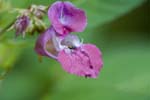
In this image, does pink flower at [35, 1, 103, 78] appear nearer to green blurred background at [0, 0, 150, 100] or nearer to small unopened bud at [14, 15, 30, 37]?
small unopened bud at [14, 15, 30, 37]

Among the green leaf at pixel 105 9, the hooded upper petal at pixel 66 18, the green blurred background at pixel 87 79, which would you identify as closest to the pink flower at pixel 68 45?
the hooded upper petal at pixel 66 18

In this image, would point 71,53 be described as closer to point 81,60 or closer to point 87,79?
point 81,60

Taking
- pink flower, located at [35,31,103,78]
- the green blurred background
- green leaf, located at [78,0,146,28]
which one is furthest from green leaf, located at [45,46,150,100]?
pink flower, located at [35,31,103,78]

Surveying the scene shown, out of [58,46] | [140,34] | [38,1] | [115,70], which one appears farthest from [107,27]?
[58,46]

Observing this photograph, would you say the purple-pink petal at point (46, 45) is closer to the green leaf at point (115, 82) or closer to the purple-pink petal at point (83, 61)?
the purple-pink petal at point (83, 61)

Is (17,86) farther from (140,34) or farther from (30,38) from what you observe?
(140,34)

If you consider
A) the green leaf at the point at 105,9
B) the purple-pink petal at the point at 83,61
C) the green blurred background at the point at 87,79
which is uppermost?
the green leaf at the point at 105,9
